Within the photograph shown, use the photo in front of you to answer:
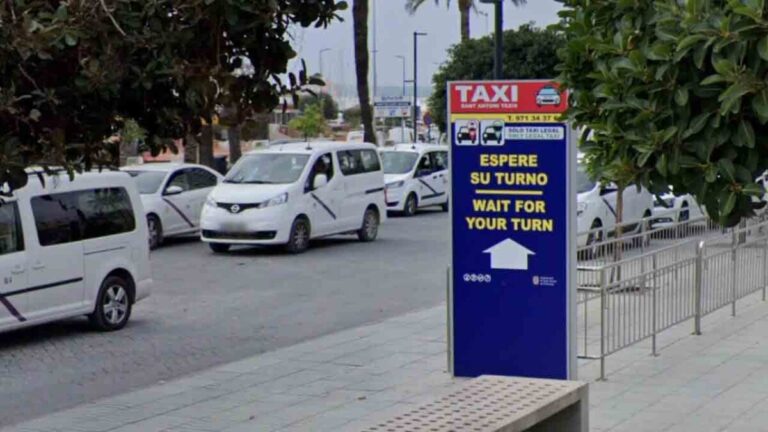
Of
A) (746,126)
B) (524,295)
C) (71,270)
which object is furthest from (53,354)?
(746,126)

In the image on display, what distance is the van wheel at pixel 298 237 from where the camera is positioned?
69.8 feet

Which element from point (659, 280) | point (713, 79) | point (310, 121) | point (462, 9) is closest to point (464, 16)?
point (462, 9)

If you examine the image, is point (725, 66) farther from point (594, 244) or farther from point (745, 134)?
point (594, 244)

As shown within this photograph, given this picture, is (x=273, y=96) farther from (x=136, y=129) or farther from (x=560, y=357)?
(x=560, y=357)

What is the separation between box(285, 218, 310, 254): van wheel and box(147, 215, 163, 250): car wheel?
7.81 ft

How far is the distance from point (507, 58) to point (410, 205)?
6285 millimetres

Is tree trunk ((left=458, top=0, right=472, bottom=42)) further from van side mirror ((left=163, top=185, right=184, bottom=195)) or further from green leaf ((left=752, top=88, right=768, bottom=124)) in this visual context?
green leaf ((left=752, top=88, right=768, bottom=124))

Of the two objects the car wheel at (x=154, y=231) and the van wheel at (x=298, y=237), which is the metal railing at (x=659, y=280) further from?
the car wheel at (x=154, y=231)

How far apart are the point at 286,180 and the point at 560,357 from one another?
1276 cm

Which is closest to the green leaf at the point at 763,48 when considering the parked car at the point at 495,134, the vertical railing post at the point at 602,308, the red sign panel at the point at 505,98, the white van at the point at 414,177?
the red sign panel at the point at 505,98

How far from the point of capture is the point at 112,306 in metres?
13.6

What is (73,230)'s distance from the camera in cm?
1311

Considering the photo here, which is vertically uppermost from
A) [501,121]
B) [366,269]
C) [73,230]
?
[501,121]

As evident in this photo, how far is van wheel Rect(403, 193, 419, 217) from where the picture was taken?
3023 centimetres
